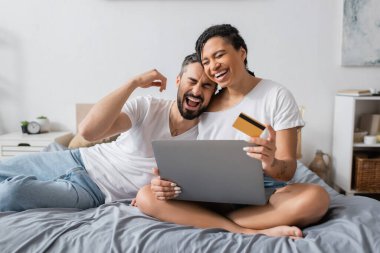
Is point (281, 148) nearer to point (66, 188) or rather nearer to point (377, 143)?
point (66, 188)

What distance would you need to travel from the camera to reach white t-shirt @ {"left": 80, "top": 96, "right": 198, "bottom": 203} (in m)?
1.42

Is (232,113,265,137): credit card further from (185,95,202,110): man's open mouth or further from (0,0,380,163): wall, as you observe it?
(0,0,380,163): wall

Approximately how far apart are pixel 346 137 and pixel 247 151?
70.5 inches

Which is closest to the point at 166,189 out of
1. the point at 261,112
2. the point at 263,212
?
the point at 263,212

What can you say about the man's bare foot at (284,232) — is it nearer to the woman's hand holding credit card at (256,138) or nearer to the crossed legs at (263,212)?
the crossed legs at (263,212)

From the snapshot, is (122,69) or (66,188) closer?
(66,188)

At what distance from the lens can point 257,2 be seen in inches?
104

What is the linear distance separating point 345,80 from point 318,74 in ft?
0.68

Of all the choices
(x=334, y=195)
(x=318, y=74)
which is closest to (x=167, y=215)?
(x=334, y=195)

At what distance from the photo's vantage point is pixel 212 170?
1027 mm

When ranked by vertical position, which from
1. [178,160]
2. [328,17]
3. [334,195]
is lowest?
[334,195]

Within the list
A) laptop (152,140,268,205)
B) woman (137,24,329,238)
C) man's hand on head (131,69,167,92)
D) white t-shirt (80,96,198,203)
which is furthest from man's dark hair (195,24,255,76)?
laptop (152,140,268,205)

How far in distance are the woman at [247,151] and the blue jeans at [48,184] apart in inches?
10.2

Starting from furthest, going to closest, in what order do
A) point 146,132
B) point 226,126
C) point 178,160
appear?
point 146,132
point 226,126
point 178,160
